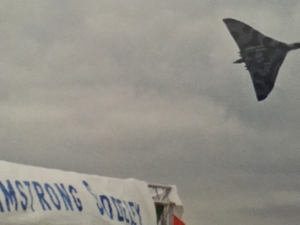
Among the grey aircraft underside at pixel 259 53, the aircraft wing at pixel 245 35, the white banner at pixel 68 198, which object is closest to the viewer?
the white banner at pixel 68 198

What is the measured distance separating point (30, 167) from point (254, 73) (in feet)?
23.4

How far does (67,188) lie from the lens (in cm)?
755

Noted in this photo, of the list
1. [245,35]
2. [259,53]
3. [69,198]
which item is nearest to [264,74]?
[259,53]

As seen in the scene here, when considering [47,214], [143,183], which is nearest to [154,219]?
[143,183]

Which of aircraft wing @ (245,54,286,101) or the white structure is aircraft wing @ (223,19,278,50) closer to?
aircraft wing @ (245,54,286,101)

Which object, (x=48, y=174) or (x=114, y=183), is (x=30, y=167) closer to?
(x=48, y=174)

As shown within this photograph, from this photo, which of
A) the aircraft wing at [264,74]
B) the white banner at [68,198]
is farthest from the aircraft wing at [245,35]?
the white banner at [68,198]

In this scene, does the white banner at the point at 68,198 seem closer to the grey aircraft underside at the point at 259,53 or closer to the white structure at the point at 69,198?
the white structure at the point at 69,198

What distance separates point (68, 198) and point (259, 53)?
6629 millimetres

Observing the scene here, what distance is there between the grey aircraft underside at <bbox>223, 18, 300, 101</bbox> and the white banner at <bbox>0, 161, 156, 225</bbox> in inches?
178

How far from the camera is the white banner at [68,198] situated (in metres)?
6.58

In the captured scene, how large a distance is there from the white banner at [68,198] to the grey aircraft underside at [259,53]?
4.53 meters

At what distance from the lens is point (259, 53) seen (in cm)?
1206

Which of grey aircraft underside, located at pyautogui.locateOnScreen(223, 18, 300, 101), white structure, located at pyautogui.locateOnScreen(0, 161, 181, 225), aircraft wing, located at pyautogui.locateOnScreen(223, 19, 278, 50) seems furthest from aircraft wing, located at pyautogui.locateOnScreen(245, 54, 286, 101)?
white structure, located at pyautogui.locateOnScreen(0, 161, 181, 225)
